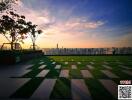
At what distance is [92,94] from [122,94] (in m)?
1.23

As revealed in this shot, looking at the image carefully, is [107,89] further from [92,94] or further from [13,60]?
[13,60]

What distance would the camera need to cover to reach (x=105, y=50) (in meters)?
34.2

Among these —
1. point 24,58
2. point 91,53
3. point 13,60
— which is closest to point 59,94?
point 13,60

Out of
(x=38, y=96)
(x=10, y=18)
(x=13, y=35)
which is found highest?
(x=10, y=18)

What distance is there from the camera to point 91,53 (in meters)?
32.9

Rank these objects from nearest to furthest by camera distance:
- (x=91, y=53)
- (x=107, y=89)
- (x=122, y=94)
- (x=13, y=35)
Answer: (x=122, y=94), (x=107, y=89), (x=13, y=35), (x=91, y=53)

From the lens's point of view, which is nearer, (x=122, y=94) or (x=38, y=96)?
(x=122, y=94)

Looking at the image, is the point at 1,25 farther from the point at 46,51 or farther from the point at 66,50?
the point at 66,50

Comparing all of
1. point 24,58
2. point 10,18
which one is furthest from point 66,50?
point 24,58

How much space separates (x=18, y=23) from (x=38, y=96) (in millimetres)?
23165

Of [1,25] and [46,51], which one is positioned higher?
[1,25]

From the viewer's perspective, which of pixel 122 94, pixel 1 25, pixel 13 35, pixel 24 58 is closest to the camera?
pixel 122 94

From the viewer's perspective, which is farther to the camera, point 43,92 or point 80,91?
point 80,91

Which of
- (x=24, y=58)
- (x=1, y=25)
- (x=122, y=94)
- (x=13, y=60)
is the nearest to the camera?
(x=122, y=94)
